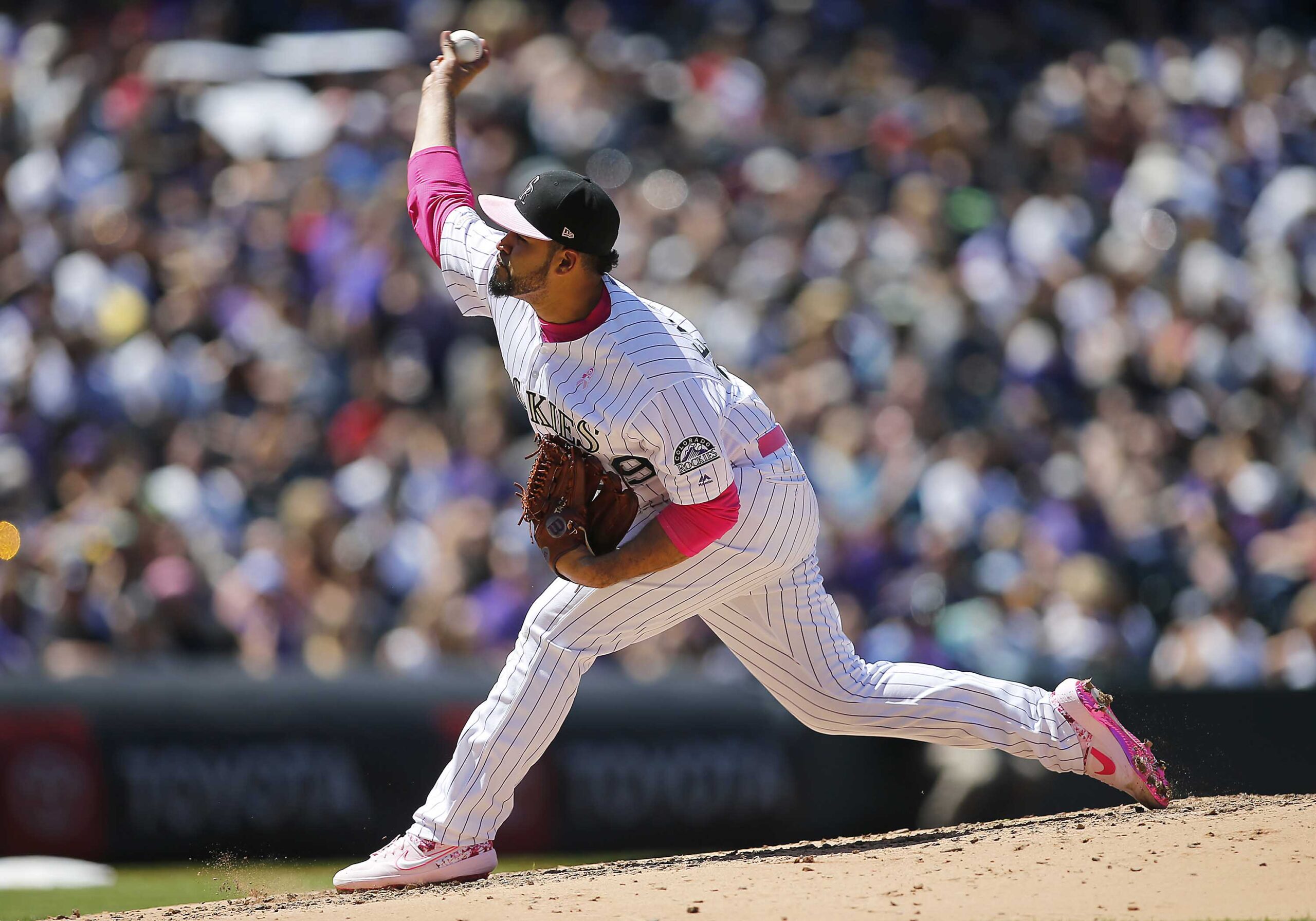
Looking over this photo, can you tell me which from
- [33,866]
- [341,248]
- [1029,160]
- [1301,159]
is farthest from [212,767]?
[1301,159]

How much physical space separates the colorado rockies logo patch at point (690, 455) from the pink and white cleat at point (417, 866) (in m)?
1.25

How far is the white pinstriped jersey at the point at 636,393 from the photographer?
4270 millimetres

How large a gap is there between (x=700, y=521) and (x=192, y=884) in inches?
132

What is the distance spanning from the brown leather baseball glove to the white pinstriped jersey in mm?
41

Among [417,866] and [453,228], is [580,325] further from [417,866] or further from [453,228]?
[417,866]

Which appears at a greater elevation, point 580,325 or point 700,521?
point 580,325

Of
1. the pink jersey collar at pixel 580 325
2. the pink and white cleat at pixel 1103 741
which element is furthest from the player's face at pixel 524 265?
the pink and white cleat at pixel 1103 741

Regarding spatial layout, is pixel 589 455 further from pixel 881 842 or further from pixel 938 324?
pixel 938 324

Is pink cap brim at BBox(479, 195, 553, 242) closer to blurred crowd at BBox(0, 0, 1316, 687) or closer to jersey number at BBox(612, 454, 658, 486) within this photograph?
jersey number at BBox(612, 454, 658, 486)

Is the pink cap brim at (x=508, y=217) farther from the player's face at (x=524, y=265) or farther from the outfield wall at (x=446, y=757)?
the outfield wall at (x=446, y=757)

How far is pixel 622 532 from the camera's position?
4.55 m

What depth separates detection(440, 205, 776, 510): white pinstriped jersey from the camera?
427cm

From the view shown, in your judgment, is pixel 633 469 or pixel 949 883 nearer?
pixel 949 883

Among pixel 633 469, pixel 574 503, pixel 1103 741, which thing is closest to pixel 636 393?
pixel 633 469
